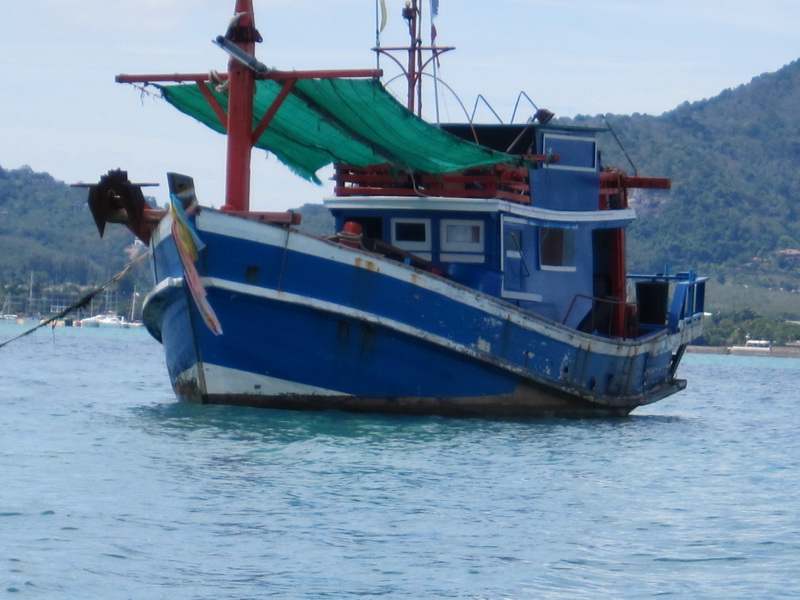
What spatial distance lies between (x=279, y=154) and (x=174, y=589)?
11241mm

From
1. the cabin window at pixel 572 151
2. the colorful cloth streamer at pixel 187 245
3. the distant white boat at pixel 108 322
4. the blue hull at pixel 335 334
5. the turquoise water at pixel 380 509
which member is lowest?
the distant white boat at pixel 108 322

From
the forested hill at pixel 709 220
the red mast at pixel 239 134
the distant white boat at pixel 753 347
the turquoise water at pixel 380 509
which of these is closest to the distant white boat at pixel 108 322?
the forested hill at pixel 709 220

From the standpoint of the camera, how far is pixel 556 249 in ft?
60.4

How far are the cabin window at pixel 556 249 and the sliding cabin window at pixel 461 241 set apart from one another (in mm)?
1193

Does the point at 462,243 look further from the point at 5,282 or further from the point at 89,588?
the point at 5,282

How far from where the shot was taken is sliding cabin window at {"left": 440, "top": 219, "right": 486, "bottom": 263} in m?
17.2

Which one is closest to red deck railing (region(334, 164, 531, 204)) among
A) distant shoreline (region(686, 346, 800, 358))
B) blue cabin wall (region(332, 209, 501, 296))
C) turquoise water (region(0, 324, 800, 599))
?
blue cabin wall (region(332, 209, 501, 296))

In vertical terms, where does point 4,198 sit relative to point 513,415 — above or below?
above

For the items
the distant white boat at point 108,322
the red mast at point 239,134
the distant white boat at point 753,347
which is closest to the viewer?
the red mast at point 239,134

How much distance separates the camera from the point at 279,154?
61.4 feet

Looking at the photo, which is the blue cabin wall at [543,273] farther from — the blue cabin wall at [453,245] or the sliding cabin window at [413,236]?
the sliding cabin window at [413,236]

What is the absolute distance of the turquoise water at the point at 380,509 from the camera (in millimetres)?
8469

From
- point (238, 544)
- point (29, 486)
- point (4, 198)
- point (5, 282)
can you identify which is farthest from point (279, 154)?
point (4, 198)

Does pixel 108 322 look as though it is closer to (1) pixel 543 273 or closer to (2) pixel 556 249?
(2) pixel 556 249
